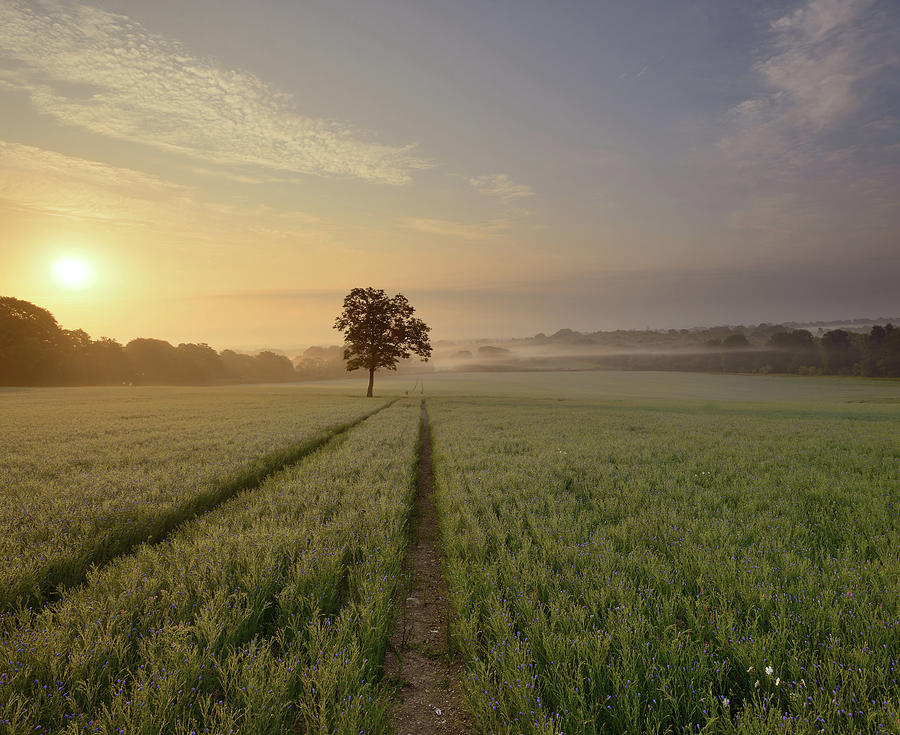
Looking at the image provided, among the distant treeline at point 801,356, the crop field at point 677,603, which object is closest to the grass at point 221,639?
the crop field at point 677,603

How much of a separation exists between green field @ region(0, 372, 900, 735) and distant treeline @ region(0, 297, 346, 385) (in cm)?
6948

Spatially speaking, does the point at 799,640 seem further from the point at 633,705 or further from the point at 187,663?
the point at 187,663

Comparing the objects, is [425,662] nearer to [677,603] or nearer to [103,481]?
[677,603]

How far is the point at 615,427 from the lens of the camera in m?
23.5

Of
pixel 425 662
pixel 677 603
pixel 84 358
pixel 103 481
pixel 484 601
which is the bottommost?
pixel 425 662

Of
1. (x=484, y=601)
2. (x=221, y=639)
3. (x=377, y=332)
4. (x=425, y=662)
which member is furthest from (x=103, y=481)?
(x=377, y=332)

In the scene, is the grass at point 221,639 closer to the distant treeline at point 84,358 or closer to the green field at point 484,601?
the green field at point 484,601

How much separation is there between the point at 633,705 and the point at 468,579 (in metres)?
2.59

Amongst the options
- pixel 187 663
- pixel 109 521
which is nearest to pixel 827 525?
pixel 187 663

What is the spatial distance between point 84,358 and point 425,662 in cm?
11001

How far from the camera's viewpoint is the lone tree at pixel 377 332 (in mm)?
50969

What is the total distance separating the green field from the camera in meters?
3.15

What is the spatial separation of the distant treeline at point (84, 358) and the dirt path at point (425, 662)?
236 feet

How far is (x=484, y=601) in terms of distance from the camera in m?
4.83
